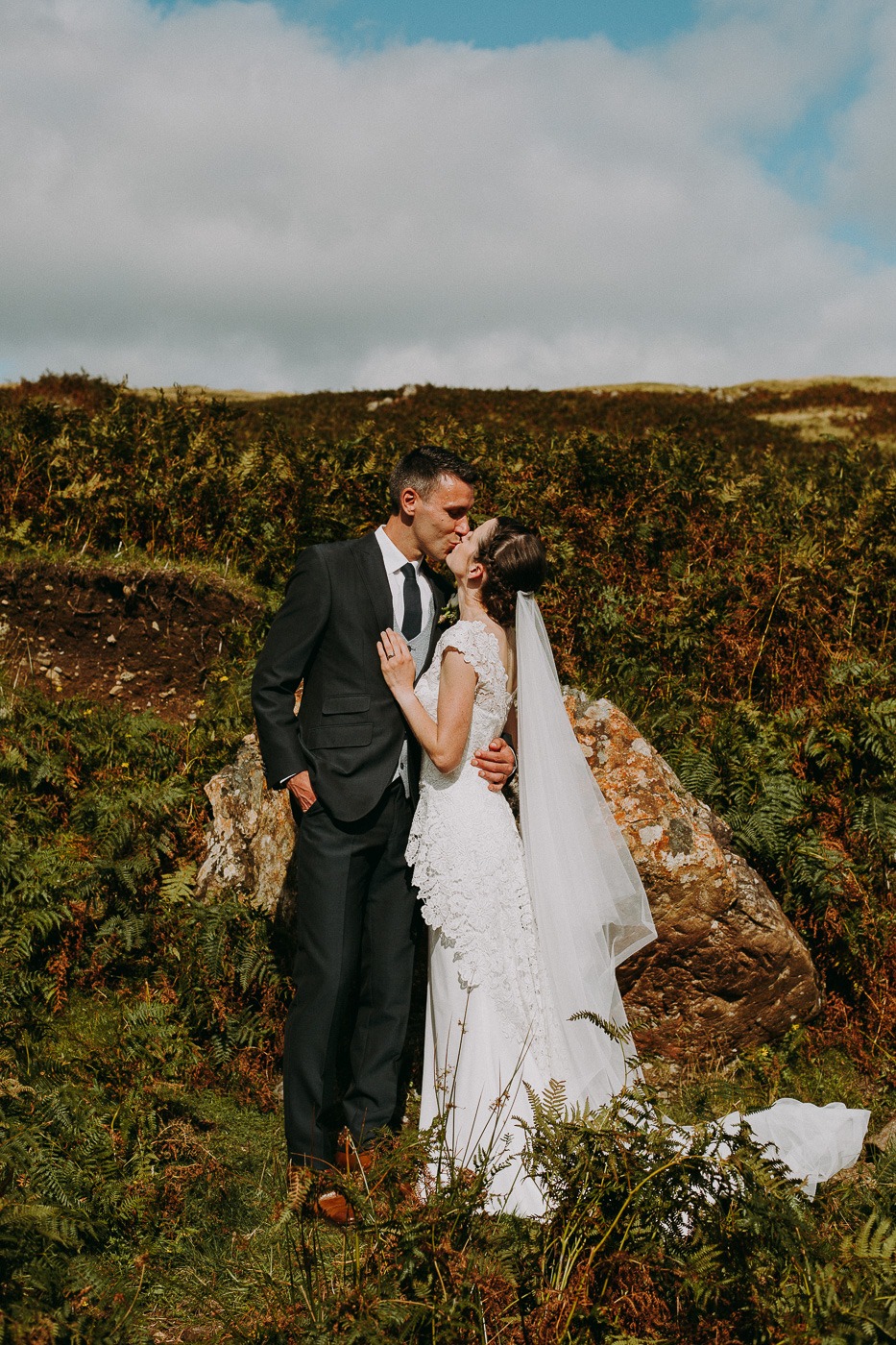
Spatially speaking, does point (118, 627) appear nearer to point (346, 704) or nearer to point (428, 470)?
point (346, 704)

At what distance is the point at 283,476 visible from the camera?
967cm

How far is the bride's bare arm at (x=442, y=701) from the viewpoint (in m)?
4.69

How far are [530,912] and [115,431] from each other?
25.8 ft

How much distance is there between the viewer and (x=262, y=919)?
A: 19.3ft

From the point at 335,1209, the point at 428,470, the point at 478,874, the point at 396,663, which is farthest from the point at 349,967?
the point at 428,470

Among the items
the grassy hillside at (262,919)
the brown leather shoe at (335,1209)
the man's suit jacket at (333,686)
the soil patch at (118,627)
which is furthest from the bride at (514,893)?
the soil patch at (118,627)

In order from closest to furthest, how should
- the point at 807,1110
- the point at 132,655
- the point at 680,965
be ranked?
the point at 807,1110, the point at 680,965, the point at 132,655

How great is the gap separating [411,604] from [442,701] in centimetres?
59

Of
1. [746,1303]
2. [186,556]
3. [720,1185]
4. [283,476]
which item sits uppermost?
[283,476]

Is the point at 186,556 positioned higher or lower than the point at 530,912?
higher

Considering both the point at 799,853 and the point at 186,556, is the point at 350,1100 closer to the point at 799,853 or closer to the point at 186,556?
the point at 799,853

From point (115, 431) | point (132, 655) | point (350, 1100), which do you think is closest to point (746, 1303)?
point (350, 1100)

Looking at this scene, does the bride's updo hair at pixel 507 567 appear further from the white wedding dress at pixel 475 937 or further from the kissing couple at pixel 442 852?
the white wedding dress at pixel 475 937

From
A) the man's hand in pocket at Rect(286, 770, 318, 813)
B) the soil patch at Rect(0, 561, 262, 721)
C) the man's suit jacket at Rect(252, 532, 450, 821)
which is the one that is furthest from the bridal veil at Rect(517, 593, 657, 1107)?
the soil patch at Rect(0, 561, 262, 721)
